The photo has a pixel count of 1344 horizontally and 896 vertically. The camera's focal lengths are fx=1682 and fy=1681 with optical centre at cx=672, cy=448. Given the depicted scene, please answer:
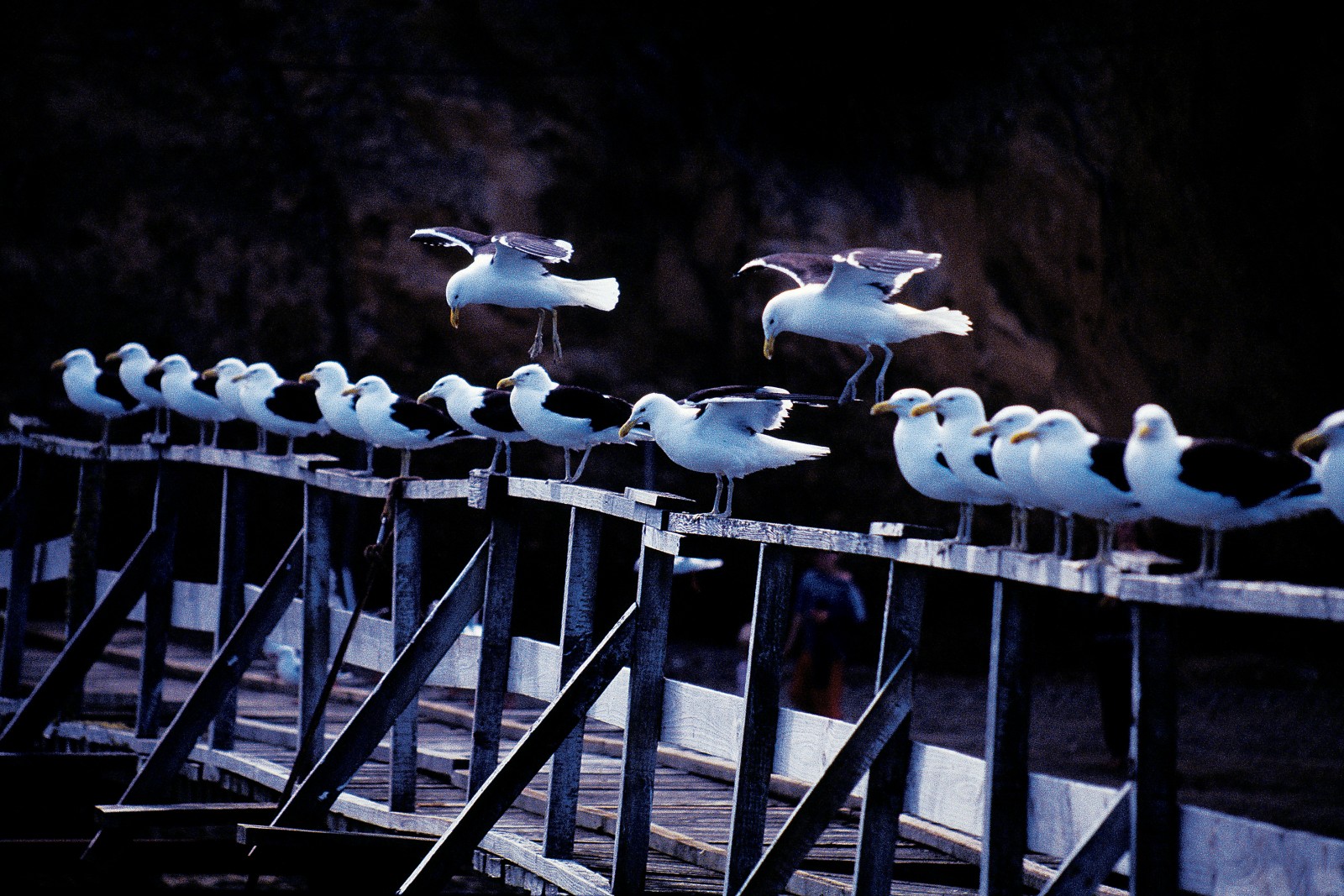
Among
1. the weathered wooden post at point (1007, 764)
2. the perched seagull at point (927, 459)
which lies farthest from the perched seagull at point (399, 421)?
the weathered wooden post at point (1007, 764)

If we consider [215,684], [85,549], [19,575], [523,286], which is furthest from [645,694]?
[19,575]

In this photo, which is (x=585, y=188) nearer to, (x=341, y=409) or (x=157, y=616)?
(x=157, y=616)

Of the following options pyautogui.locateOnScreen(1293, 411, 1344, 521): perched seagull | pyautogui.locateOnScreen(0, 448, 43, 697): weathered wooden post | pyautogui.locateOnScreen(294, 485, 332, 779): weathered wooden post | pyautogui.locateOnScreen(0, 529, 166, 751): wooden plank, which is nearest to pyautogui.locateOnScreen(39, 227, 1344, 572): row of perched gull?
pyautogui.locateOnScreen(1293, 411, 1344, 521): perched seagull

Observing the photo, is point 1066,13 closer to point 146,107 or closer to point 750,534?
point 146,107

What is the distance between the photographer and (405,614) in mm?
8344

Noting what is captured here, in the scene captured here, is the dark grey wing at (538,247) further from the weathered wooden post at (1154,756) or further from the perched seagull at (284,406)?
the weathered wooden post at (1154,756)

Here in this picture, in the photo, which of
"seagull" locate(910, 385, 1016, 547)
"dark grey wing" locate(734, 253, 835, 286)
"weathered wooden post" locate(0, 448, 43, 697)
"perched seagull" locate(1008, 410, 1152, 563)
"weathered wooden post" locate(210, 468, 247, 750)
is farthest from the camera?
"weathered wooden post" locate(0, 448, 43, 697)

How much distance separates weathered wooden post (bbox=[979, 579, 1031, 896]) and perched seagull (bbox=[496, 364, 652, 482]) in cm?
306

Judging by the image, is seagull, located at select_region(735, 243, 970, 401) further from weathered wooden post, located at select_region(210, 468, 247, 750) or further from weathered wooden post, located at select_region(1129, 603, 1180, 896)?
weathered wooden post, located at select_region(210, 468, 247, 750)

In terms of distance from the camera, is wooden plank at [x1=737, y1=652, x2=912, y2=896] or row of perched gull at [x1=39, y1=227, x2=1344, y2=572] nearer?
row of perched gull at [x1=39, y1=227, x2=1344, y2=572]

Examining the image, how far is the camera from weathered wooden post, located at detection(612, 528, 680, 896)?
6.62 m

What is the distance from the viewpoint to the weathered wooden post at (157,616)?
1054 cm

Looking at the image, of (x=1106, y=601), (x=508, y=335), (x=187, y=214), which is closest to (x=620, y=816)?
(x=1106, y=601)

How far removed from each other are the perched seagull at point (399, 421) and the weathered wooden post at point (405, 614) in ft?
2.08
